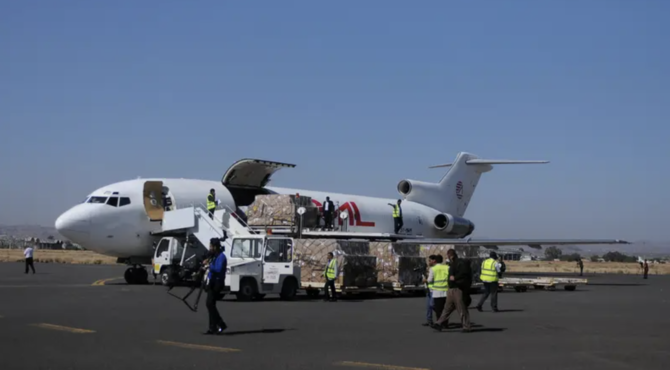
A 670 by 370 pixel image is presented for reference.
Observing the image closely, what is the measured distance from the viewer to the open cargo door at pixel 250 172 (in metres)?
32.3

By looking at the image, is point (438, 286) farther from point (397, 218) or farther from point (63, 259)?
point (63, 259)

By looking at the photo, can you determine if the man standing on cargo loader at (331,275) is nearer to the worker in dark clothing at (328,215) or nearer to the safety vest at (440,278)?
the worker in dark clothing at (328,215)

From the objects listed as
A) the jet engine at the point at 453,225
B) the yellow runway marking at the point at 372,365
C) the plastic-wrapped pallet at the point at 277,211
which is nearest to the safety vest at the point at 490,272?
the plastic-wrapped pallet at the point at 277,211

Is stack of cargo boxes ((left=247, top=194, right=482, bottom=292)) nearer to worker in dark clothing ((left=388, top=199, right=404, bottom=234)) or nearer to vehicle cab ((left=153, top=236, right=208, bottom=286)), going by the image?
vehicle cab ((left=153, top=236, right=208, bottom=286))

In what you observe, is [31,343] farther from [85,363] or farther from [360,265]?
[360,265]

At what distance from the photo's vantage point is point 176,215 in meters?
28.1

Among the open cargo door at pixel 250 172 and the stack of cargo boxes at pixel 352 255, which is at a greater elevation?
the open cargo door at pixel 250 172

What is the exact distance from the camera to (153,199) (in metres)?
29.8

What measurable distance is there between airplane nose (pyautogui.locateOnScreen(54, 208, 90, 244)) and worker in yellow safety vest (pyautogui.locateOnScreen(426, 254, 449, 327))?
16784 millimetres

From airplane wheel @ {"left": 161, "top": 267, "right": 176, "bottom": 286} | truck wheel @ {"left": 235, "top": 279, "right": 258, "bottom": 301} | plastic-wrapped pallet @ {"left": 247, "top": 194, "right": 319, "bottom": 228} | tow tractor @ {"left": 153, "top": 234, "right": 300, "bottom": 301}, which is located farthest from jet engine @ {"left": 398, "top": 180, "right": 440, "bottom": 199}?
truck wheel @ {"left": 235, "top": 279, "right": 258, "bottom": 301}

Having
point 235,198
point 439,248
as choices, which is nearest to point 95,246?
point 235,198

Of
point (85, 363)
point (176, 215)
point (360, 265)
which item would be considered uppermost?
point (176, 215)

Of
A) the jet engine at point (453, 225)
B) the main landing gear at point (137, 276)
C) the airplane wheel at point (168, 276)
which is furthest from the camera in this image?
the jet engine at point (453, 225)

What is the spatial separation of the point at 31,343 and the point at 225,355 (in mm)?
3079
